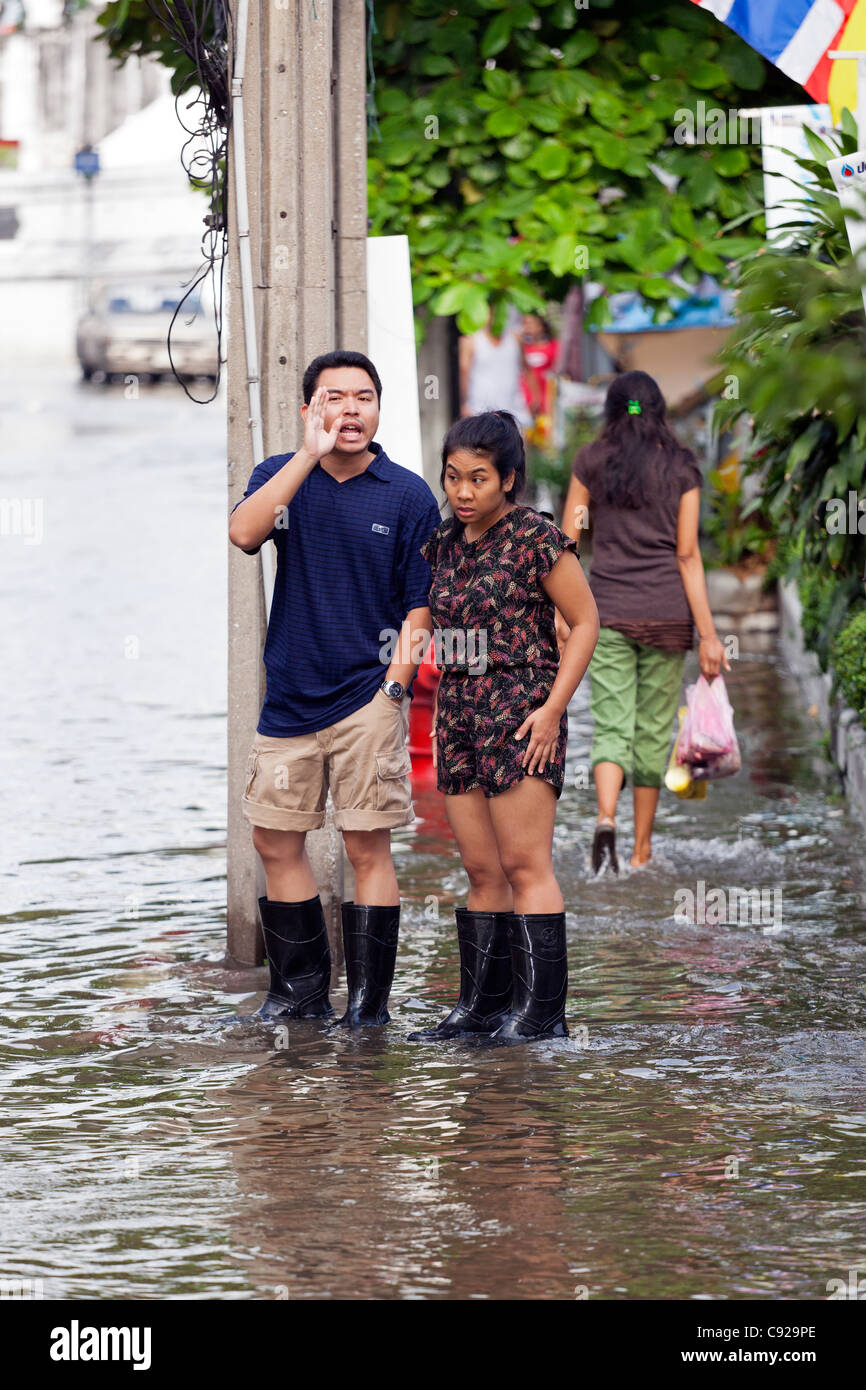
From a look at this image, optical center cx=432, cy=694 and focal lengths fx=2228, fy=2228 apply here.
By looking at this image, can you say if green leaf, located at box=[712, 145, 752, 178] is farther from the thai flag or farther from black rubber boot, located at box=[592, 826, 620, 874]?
black rubber boot, located at box=[592, 826, 620, 874]

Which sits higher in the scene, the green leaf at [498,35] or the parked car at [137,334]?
the parked car at [137,334]

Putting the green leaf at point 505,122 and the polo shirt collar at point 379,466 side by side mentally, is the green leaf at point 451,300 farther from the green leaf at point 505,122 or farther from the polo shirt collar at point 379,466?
the polo shirt collar at point 379,466

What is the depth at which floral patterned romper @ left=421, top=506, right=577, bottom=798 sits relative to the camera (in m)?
5.82

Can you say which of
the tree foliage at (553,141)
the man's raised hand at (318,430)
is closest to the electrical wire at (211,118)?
the man's raised hand at (318,430)

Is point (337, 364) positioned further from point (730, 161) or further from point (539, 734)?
point (730, 161)

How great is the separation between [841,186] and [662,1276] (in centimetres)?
394

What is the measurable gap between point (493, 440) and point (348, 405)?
0.45 metres

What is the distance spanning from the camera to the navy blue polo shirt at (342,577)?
239 inches

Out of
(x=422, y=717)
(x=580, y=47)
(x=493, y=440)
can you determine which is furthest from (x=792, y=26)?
(x=493, y=440)

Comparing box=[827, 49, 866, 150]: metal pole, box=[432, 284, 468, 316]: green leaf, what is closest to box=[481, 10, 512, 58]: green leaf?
box=[432, 284, 468, 316]: green leaf

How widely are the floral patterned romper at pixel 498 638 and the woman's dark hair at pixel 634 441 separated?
7.86ft

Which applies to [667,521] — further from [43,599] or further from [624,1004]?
[43,599]

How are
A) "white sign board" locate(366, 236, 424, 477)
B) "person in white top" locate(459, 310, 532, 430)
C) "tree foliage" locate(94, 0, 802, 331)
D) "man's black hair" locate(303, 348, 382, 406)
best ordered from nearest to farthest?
"man's black hair" locate(303, 348, 382, 406) → "white sign board" locate(366, 236, 424, 477) → "tree foliage" locate(94, 0, 802, 331) → "person in white top" locate(459, 310, 532, 430)

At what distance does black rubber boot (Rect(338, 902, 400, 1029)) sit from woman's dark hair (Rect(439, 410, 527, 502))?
129 cm
